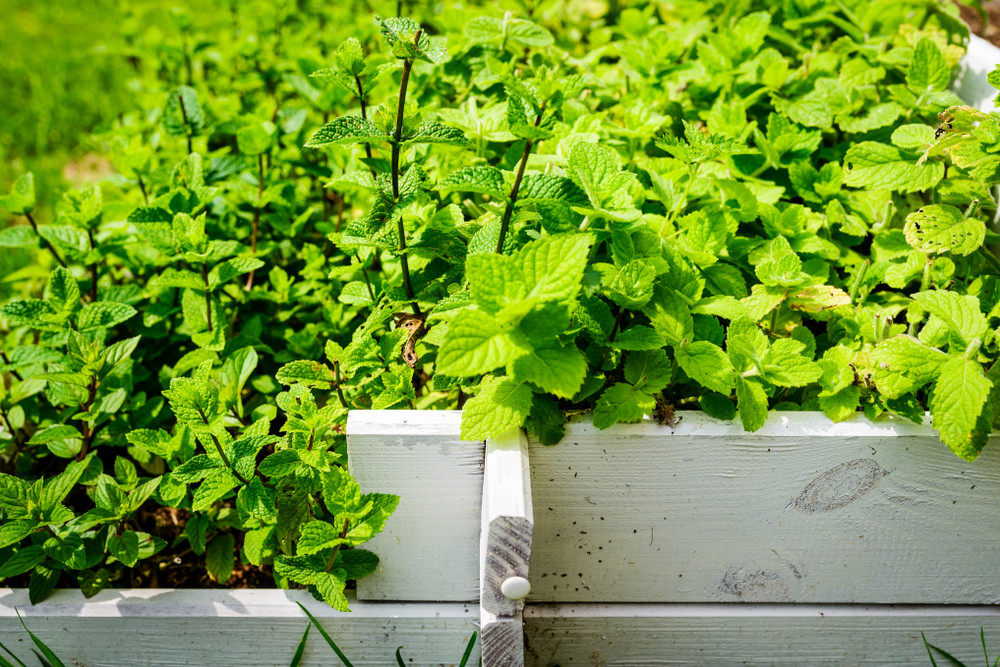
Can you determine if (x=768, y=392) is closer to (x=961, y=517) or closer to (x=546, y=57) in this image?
(x=961, y=517)

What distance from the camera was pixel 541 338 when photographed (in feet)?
3.44

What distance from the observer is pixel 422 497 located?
125cm

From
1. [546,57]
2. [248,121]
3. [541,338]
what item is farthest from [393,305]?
[546,57]

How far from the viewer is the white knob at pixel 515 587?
1044mm

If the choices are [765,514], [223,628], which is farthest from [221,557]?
[765,514]

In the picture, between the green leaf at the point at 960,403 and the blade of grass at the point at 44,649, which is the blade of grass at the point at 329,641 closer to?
the blade of grass at the point at 44,649

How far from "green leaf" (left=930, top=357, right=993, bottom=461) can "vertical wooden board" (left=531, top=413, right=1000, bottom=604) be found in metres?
0.11

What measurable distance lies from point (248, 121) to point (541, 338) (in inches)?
50.4

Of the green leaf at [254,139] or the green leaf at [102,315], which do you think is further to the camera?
the green leaf at [254,139]

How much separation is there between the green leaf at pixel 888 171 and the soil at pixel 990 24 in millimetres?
1356

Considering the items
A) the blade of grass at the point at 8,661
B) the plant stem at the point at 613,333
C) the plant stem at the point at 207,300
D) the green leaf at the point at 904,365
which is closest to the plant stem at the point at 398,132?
the plant stem at the point at 613,333

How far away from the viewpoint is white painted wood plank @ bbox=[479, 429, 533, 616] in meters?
1.01

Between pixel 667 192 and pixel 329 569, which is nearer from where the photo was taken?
pixel 329 569

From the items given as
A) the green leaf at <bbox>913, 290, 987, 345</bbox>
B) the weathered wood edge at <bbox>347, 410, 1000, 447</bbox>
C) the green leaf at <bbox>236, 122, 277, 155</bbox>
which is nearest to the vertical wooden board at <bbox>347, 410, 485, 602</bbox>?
the weathered wood edge at <bbox>347, 410, 1000, 447</bbox>
